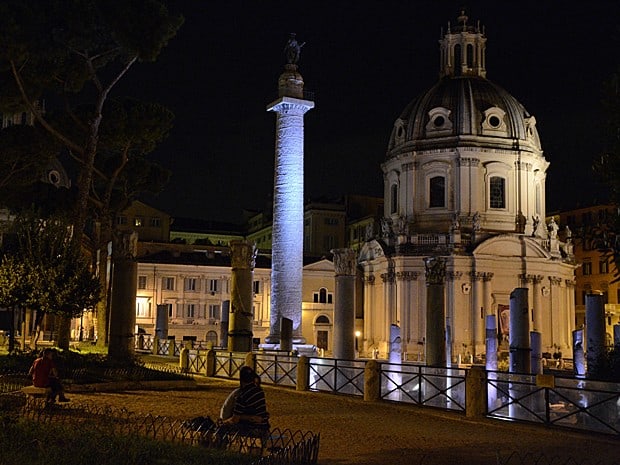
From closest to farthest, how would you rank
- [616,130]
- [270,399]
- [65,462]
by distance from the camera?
[65,462], [616,130], [270,399]

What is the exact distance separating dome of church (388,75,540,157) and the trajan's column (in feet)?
65.0

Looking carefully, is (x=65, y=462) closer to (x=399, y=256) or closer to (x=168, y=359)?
(x=168, y=359)

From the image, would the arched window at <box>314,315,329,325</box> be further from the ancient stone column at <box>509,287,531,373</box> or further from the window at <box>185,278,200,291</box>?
the ancient stone column at <box>509,287,531,373</box>

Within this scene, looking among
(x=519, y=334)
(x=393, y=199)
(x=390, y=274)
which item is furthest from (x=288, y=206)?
(x=393, y=199)

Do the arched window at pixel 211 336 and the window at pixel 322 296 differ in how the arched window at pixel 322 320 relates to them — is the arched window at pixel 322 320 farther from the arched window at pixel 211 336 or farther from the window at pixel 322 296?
the arched window at pixel 211 336

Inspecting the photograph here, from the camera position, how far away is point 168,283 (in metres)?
62.5

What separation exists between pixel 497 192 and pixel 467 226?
12.5 ft

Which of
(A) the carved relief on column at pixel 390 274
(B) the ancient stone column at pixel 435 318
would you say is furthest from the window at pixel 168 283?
(B) the ancient stone column at pixel 435 318

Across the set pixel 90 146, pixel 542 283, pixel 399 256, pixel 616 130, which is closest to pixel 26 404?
pixel 616 130

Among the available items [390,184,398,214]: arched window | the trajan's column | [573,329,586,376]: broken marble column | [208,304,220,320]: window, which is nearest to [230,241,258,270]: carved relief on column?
the trajan's column

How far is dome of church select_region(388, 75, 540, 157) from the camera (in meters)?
54.8

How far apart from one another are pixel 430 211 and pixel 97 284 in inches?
1242

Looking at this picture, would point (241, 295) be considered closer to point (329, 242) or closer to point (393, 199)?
point (393, 199)

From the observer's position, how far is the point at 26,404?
15.0 m
